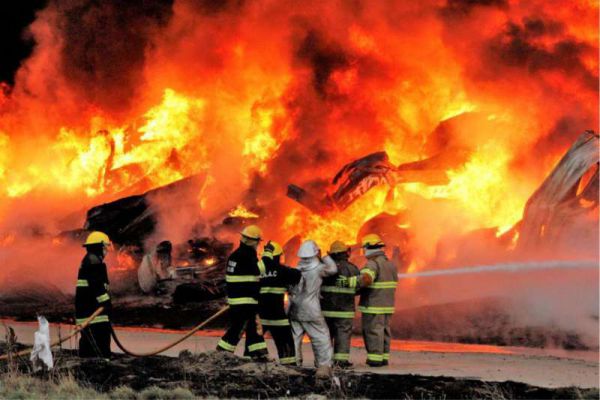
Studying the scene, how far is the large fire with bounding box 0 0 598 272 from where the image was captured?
2322 centimetres

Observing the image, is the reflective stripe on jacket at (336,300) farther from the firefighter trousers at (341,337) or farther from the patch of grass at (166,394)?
the patch of grass at (166,394)

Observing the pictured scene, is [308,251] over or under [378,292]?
over

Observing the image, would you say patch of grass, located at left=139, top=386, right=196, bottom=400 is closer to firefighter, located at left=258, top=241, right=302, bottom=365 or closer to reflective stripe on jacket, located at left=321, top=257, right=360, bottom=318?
firefighter, located at left=258, top=241, right=302, bottom=365

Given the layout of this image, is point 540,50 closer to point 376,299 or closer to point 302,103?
point 302,103

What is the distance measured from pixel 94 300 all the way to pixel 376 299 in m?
3.86

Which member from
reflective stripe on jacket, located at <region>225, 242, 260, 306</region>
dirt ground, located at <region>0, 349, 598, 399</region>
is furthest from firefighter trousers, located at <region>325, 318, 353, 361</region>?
reflective stripe on jacket, located at <region>225, 242, 260, 306</region>

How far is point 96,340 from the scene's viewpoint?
11727 mm

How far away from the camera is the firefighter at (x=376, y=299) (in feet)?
39.1

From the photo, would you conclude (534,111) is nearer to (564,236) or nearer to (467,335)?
(564,236)

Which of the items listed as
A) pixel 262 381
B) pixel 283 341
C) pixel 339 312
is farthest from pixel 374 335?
pixel 262 381

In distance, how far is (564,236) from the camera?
60.2 ft

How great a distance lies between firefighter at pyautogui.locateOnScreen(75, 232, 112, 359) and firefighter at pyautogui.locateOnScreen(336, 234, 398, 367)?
3159mm

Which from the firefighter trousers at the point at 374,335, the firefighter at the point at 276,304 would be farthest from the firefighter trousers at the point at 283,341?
the firefighter trousers at the point at 374,335

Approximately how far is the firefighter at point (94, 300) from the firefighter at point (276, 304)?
6.88 feet
